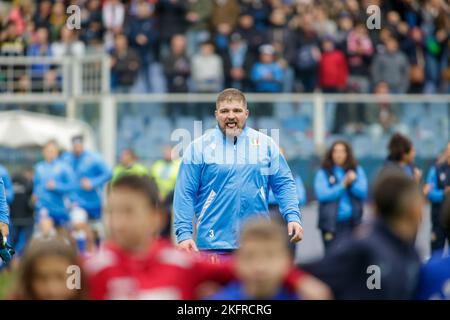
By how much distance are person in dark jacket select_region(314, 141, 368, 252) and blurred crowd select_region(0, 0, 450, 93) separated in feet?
21.9

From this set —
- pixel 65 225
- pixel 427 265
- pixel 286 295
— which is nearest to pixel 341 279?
pixel 286 295

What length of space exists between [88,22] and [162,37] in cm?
166

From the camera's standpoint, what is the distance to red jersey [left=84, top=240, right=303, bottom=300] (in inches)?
282

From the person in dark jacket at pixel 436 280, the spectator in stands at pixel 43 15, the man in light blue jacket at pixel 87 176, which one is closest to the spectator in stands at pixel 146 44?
the spectator in stands at pixel 43 15

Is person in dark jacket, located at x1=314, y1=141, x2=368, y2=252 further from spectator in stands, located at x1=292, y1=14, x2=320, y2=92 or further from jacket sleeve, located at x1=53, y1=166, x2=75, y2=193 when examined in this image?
spectator in stands, located at x1=292, y1=14, x2=320, y2=92

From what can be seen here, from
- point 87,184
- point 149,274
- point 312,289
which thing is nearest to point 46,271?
point 149,274

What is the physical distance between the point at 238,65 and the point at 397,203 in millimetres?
17136

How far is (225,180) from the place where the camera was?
1145cm

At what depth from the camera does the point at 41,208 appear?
20188mm

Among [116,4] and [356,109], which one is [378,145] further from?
[116,4]

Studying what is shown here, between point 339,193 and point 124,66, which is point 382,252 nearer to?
point 339,193

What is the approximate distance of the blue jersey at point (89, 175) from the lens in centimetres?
2044

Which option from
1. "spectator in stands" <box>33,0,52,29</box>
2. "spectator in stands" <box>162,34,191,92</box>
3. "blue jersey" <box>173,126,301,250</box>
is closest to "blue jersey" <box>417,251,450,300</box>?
"blue jersey" <box>173,126,301,250</box>

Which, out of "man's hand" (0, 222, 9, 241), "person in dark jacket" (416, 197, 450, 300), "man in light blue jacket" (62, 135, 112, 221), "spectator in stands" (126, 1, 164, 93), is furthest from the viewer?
"spectator in stands" (126, 1, 164, 93)
